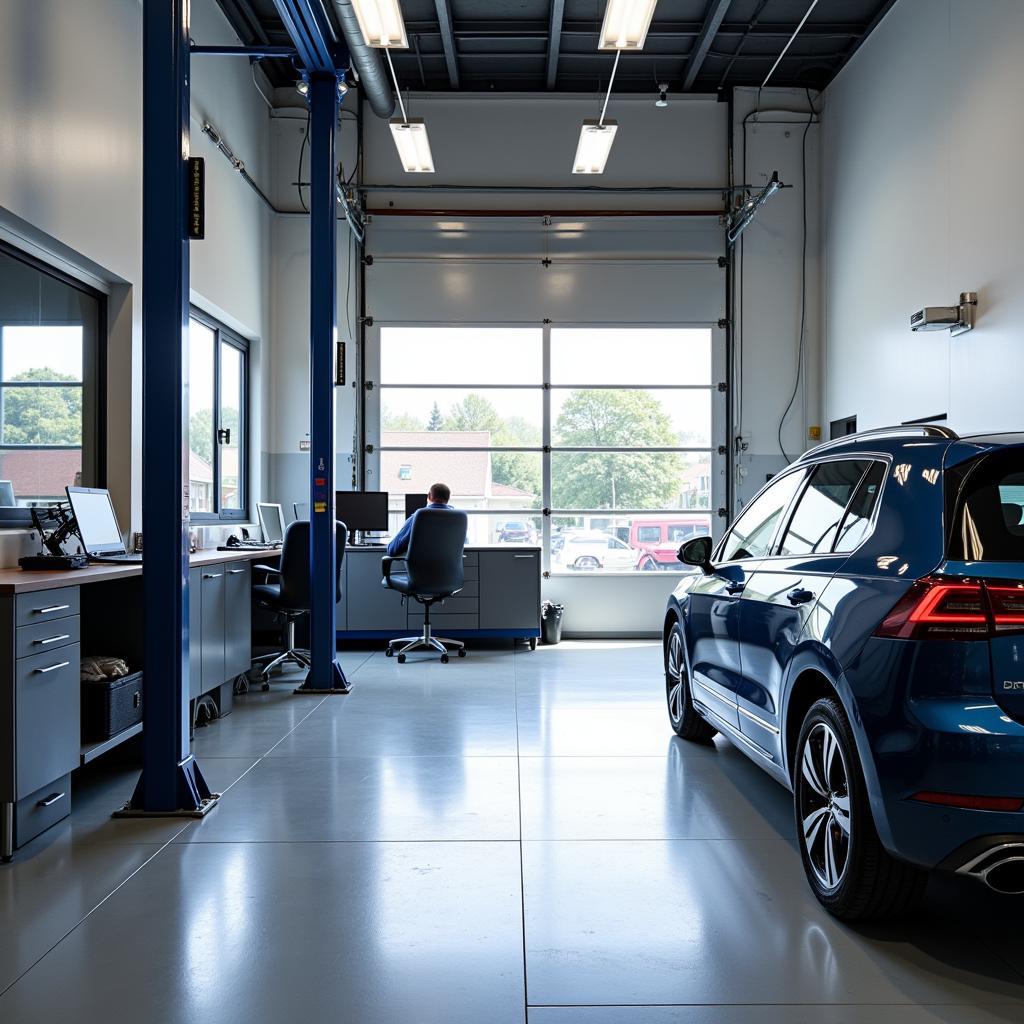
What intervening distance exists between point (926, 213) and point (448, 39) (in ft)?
14.1

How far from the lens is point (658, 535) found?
30.6 ft

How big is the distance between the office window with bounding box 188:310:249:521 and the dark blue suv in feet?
18.4

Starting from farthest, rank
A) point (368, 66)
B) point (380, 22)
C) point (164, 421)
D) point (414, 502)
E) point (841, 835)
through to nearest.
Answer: point (414, 502), point (368, 66), point (380, 22), point (164, 421), point (841, 835)

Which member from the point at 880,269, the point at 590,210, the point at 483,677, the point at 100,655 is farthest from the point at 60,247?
the point at 880,269

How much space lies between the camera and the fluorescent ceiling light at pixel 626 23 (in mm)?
5121

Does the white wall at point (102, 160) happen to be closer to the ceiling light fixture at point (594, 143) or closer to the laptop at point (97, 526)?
the laptop at point (97, 526)

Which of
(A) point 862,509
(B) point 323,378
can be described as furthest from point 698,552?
(B) point 323,378

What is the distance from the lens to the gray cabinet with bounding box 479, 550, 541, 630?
833 cm

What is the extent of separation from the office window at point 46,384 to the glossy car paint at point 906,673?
3.69 meters

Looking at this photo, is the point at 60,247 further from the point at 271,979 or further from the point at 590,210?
the point at 590,210

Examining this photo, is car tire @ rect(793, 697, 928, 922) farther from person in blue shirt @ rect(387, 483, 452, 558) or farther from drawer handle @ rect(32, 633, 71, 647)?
person in blue shirt @ rect(387, 483, 452, 558)

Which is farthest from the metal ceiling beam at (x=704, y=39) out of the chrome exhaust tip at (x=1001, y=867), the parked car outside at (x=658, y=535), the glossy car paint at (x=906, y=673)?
the chrome exhaust tip at (x=1001, y=867)

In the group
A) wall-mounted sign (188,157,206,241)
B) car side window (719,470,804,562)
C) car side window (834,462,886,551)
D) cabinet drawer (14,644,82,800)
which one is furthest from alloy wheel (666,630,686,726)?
wall-mounted sign (188,157,206,241)

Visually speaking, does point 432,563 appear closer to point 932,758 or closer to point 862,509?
point 862,509
